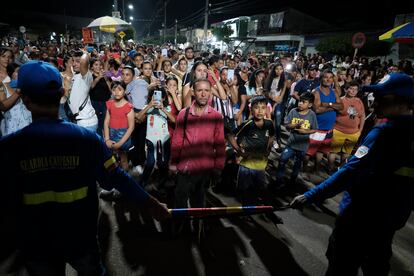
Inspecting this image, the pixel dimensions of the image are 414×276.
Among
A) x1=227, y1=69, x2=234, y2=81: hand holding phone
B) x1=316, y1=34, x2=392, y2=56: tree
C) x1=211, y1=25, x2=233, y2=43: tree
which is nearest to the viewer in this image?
x1=227, y1=69, x2=234, y2=81: hand holding phone

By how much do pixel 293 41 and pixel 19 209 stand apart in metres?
44.1

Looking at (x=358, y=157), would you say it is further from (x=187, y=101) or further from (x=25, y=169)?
(x=187, y=101)

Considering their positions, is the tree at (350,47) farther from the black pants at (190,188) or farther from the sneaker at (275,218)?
the black pants at (190,188)

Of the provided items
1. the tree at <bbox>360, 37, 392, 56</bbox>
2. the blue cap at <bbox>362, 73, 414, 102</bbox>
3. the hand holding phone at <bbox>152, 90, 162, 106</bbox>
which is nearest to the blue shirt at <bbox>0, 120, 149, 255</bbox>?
the blue cap at <bbox>362, 73, 414, 102</bbox>

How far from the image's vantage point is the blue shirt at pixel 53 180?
1.55m

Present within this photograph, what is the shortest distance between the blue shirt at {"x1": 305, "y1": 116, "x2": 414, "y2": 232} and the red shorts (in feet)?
11.2

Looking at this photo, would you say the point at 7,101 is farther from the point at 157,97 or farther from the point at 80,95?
the point at 157,97

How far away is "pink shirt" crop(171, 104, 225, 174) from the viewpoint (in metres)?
3.31

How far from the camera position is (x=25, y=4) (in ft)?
229

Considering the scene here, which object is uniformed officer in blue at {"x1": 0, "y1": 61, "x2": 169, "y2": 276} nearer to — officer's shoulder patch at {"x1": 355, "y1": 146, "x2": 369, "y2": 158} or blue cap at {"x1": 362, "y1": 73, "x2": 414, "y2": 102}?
officer's shoulder patch at {"x1": 355, "y1": 146, "x2": 369, "y2": 158}

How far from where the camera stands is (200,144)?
3.31 metres

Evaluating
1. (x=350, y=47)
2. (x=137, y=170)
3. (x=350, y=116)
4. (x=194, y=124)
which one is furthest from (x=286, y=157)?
(x=350, y=47)

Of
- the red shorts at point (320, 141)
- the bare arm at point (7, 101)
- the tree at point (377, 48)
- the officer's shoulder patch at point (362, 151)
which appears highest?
the tree at point (377, 48)

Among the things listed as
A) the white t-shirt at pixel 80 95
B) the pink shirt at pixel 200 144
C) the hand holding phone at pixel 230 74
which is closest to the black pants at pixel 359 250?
the pink shirt at pixel 200 144
